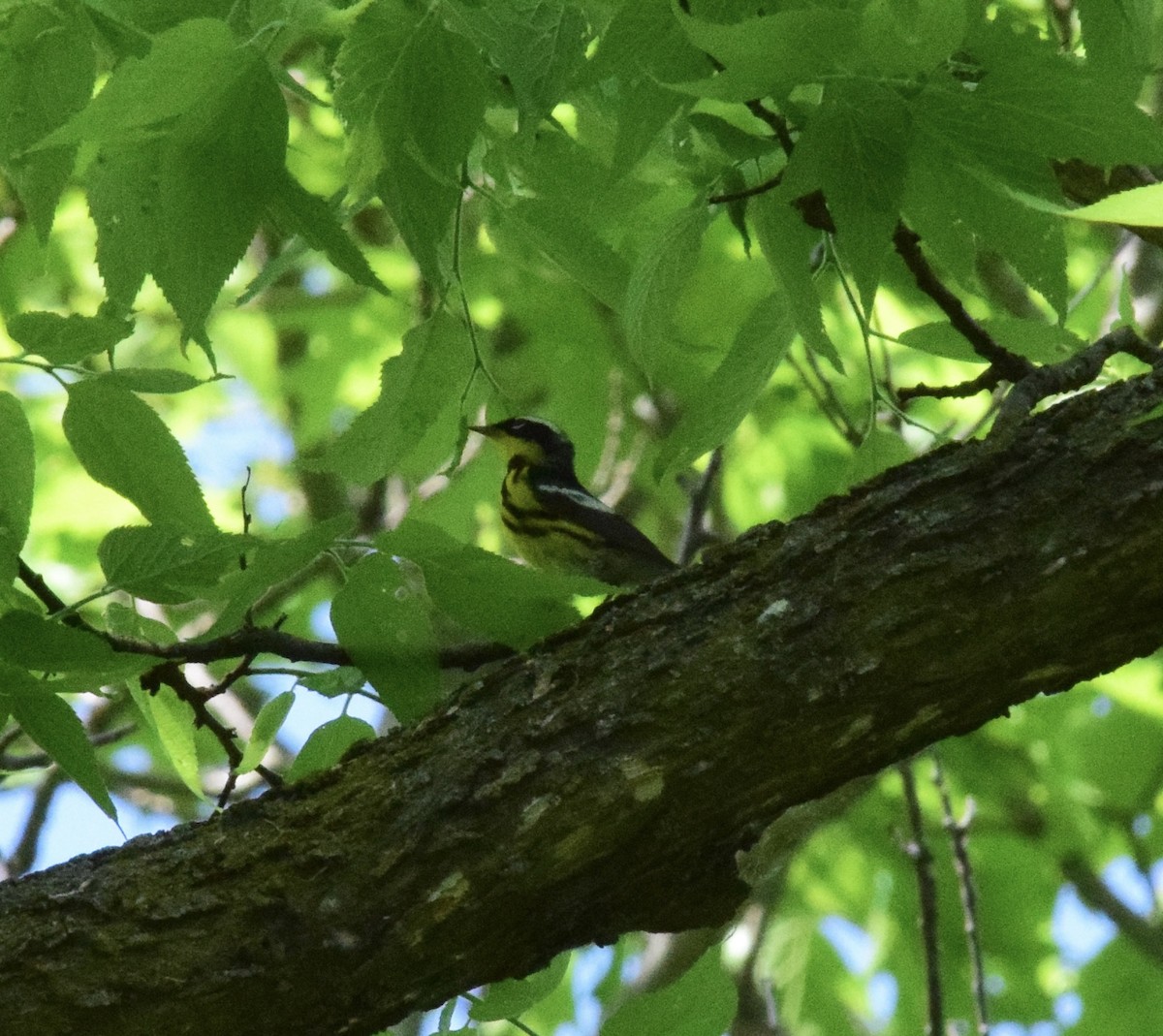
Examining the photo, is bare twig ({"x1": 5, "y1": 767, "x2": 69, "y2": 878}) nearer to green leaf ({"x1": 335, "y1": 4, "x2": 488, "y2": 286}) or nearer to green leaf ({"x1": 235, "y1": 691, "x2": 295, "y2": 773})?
green leaf ({"x1": 235, "y1": 691, "x2": 295, "y2": 773})

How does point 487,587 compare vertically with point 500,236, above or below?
below

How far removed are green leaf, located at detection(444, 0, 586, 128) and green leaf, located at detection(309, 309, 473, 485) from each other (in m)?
0.54

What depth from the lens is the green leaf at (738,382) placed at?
2303 mm

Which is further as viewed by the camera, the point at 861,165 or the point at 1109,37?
the point at 1109,37

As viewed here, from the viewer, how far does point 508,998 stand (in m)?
2.29

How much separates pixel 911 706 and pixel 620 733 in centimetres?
39

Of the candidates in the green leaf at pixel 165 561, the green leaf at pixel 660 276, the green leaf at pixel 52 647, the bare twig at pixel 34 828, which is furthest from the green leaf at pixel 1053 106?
the bare twig at pixel 34 828

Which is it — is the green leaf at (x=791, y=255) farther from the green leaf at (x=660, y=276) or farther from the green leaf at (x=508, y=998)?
the green leaf at (x=508, y=998)

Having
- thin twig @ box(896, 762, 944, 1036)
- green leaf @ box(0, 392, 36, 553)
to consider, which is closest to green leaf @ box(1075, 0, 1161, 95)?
green leaf @ box(0, 392, 36, 553)

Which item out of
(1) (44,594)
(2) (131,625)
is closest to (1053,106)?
(2) (131,625)

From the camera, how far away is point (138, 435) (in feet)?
7.30

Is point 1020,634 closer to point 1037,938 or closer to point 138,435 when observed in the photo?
point 138,435

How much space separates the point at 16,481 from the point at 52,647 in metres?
0.30

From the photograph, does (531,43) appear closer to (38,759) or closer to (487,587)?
(487,587)
